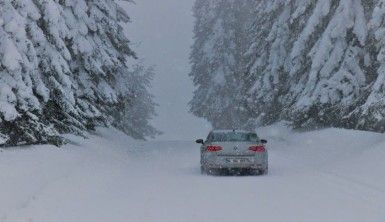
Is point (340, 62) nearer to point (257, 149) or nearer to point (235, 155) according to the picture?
point (257, 149)

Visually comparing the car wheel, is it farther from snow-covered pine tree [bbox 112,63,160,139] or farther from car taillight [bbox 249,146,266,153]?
snow-covered pine tree [bbox 112,63,160,139]

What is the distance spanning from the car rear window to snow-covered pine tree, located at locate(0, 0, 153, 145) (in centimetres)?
470

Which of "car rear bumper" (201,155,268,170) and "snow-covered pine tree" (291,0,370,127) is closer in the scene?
"car rear bumper" (201,155,268,170)

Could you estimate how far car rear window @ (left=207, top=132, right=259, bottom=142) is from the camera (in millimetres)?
20623

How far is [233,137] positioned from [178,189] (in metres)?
4.92

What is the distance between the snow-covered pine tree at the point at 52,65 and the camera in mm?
16766

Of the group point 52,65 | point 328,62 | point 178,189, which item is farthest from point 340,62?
point 178,189

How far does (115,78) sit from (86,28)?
278 inches

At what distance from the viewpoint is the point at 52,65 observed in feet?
67.1

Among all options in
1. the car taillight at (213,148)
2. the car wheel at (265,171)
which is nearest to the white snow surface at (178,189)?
the car wheel at (265,171)

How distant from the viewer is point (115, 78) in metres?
33.2

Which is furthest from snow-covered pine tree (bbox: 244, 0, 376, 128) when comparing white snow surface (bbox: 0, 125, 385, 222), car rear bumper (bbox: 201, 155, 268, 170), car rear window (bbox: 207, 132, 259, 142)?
car rear bumper (bbox: 201, 155, 268, 170)

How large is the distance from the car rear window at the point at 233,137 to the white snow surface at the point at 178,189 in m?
1.23

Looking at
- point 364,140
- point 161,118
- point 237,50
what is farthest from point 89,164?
point 161,118
